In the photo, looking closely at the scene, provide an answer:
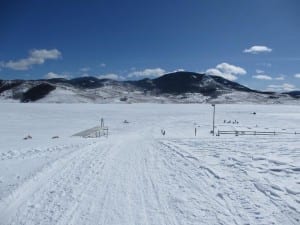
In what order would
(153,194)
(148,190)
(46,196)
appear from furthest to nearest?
1. (148,190)
2. (153,194)
3. (46,196)

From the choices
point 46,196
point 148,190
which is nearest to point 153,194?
point 148,190

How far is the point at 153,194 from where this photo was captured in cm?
1062

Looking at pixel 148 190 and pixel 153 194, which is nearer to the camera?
pixel 153 194

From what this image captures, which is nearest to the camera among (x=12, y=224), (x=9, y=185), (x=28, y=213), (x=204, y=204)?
(x=12, y=224)

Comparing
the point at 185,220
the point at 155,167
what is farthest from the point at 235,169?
the point at 185,220

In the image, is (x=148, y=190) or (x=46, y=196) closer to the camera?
(x=46, y=196)

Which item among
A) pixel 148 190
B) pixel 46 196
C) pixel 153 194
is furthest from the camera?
pixel 148 190

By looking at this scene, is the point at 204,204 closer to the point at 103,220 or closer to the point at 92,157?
the point at 103,220

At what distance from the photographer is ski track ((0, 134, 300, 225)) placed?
852 cm

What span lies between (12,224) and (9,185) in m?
3.72

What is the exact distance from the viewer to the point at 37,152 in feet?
64.5

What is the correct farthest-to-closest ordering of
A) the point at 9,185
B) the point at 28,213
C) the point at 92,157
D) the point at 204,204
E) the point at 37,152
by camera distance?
the point at 37,152 → the point at 92,157 → the point at 9,185 → the point at 204,204 → the point at 28,213

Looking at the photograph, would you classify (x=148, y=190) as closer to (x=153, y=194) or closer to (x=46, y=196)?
(x=153, y=194)

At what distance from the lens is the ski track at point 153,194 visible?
8523 mm
